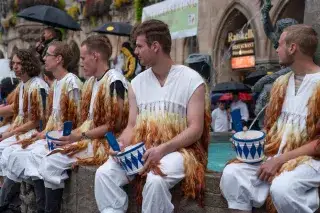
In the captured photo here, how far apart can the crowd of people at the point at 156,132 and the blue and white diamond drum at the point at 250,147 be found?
0.06 meters

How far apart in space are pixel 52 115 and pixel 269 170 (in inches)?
123

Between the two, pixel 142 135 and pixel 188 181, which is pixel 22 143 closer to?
pixel 142 135

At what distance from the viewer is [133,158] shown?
14.0 ft

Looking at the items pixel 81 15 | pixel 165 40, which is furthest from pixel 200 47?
pixel 165 40

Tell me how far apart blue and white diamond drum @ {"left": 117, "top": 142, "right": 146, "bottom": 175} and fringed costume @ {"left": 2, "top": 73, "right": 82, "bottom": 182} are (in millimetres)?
1869

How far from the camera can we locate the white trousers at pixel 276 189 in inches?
140

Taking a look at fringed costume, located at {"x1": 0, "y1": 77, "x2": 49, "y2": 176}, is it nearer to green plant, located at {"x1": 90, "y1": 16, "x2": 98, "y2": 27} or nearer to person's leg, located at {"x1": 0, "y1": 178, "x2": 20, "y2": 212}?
person's leg, located at {"x1": 0, "y1": 178, "x2": 20, "y2": 212}

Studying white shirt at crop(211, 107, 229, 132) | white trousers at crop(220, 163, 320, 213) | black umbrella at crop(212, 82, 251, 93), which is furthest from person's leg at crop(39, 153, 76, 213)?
black umbrella at crop(212, 82, 251, 93)

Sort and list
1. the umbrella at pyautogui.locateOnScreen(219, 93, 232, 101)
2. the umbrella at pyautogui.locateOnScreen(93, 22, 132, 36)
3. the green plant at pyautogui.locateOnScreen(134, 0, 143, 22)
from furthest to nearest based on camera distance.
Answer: the green plant at pyautogui.locateOnScreen(134, 0, 143, 22), the umbrella at pyautogui.locateOnScreen(93, 22, 132, 36), the umbrella at pyautogui.locateOnScreen(219, 93, 232, 101)

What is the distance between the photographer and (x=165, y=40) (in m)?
4.68

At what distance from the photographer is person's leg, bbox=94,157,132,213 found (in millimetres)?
4422

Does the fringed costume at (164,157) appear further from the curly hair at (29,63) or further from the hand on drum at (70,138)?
the curly hair at (29,63)

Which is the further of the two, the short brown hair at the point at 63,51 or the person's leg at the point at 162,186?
the short brown hair at the point at 63,51

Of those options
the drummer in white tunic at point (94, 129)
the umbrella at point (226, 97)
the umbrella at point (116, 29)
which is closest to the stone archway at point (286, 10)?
the umbrella at point (226, 97)
